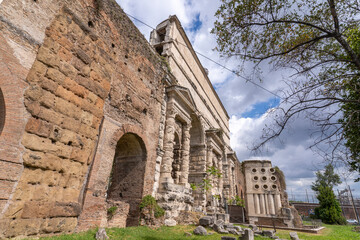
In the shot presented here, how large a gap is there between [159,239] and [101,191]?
2.13 metres

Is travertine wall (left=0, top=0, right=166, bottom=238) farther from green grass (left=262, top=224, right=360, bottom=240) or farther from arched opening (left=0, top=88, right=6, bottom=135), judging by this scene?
green grass (left=262, top=224, right=360, bottom=240)

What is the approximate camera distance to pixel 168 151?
910cm

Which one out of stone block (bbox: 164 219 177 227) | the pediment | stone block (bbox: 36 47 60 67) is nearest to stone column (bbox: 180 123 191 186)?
the pediment

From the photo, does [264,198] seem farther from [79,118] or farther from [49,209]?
[49,209]

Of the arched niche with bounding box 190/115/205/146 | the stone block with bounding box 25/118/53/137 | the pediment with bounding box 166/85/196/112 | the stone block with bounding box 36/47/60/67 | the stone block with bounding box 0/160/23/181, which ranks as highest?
the pediment with bounding box 166/85/196/112

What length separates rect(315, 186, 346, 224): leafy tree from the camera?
21531mm

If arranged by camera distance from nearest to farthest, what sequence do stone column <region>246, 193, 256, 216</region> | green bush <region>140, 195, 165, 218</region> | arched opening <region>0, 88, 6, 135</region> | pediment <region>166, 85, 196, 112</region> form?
arched opening <region>0, 88, 6, 135</region>
green bush <region>140, 195, 165, 218</region>
pediment <region>166, 85, 196, 112</region>
stone column <region>246, 193, 256, 216</region>

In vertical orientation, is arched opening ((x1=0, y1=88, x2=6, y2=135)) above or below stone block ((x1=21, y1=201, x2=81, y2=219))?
above

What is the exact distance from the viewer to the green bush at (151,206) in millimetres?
7121

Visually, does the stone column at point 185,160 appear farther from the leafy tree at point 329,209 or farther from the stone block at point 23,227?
the leafy tree at point 329,209

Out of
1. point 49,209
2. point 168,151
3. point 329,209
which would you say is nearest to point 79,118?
point 49,209

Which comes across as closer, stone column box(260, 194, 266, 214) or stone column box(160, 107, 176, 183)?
stone column box(160, 107, 176, 183)

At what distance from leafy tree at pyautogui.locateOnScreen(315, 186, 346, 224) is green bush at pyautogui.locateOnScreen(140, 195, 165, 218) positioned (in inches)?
904

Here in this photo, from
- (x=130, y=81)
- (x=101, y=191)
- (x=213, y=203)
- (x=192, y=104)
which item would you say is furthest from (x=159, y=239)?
(x=213, y=203)
